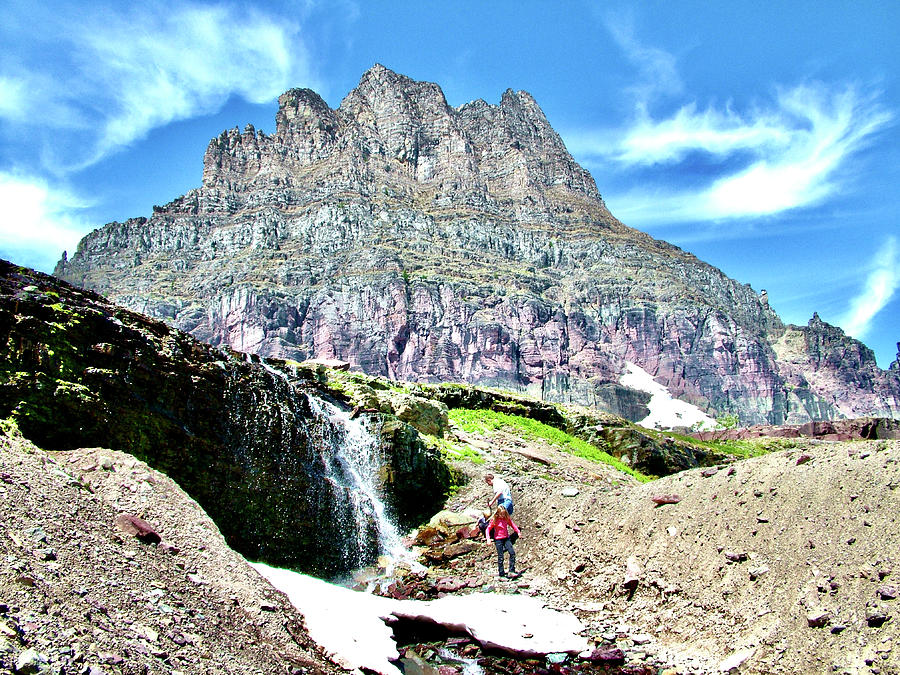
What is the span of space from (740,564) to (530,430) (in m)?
20.3

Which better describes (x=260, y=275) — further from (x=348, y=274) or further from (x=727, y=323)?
(x=727, y=323)

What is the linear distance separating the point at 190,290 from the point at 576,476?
6189 inches

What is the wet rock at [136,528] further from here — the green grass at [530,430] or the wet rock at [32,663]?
the green grass at [530,430]

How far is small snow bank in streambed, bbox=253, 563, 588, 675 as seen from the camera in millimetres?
7648

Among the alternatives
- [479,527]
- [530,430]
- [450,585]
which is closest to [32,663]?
[450,585]

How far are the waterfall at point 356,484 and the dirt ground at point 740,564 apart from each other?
2596mm

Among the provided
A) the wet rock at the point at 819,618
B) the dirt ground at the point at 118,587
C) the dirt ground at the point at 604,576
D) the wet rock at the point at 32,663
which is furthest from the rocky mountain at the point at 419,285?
the wet rock at the point at 32,663

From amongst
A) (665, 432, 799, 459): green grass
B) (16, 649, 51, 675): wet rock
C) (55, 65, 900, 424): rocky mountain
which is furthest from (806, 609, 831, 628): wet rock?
(55, 65, 900, 424): rocky mountain

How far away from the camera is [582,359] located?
16250 centimetres

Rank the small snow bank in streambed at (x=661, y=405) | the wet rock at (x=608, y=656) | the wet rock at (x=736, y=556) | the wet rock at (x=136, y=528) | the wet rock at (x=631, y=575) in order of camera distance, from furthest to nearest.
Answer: the small snow bank in streambed at (x=661, y=405), the wet rock at (x=631, y=575), the wet rock at (x=736, y=556), the wet rock at (x=608, y=656), the wet rock at (x=136, y=528)

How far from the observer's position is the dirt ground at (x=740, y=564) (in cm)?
705

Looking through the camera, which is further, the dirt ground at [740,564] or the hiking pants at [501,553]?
the hiking pants at [501,553]

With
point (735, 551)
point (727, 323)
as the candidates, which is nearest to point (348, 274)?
point (727, 323)

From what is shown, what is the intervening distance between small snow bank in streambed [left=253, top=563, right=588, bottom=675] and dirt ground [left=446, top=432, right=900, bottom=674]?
0.74m
